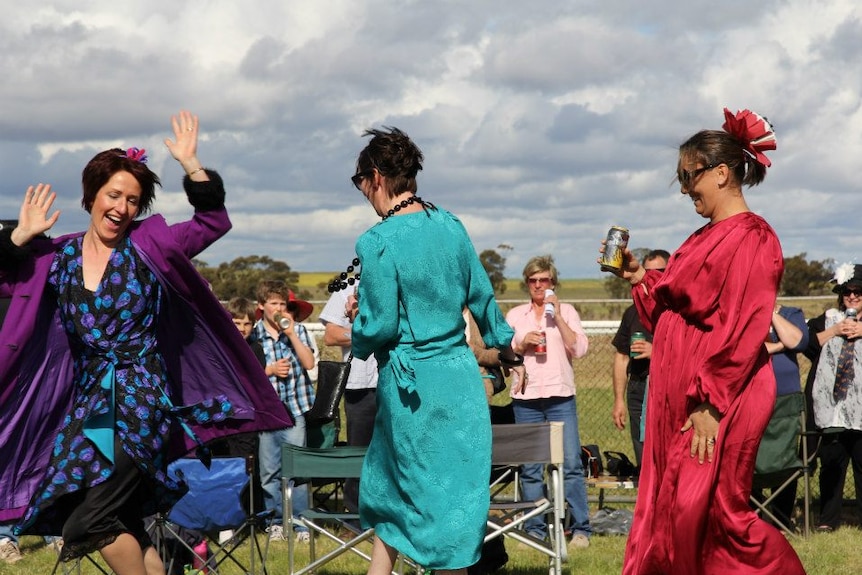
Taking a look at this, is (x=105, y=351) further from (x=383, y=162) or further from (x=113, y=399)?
(x=383, y=162)

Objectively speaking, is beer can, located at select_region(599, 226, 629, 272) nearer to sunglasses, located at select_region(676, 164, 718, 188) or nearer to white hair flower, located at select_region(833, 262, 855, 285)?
sunglasses, located at select_region(676, 164, 718, 188)

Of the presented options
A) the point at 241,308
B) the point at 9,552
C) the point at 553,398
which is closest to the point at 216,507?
the point at 9,552

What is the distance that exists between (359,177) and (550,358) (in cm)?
418

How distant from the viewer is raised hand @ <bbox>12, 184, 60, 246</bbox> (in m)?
4.86

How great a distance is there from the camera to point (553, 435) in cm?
704

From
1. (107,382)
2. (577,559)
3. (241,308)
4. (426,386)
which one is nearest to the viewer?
(426,386)

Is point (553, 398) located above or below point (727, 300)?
below

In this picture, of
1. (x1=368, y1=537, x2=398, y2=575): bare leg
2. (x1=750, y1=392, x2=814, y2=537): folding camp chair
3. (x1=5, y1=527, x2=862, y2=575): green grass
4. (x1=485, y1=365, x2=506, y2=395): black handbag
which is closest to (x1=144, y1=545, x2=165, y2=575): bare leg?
(x1=368, y1=537, x2=398, y2=575): bare leg

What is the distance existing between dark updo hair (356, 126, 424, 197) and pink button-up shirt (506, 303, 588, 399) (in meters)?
3.88

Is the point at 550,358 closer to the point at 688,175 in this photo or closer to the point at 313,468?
the point at 313,468

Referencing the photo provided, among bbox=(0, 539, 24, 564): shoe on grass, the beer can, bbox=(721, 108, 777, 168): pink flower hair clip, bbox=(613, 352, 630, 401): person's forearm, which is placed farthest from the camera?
bbox=(613, 352, 630, 401): person's forearm

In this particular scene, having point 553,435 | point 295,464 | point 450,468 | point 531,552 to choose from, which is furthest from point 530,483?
point 450,468

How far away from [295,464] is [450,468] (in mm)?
2585

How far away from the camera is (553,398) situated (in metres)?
8.61
